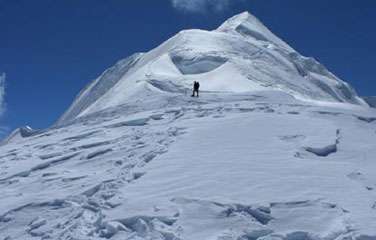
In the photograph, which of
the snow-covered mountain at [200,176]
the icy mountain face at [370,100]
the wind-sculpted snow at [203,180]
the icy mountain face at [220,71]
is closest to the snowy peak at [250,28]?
the icy mountain face at [220,71]

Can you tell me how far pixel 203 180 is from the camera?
17.0 metres

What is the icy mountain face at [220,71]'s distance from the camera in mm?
49906

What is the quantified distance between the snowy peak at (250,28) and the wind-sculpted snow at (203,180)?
Answer: 53110mm

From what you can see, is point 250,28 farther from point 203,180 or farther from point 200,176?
point 203,180

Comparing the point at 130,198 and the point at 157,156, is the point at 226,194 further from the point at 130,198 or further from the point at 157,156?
the point at 157,156

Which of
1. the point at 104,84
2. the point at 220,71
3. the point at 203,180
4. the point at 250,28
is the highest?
the point at 250,28

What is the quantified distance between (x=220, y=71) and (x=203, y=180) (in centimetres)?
3946

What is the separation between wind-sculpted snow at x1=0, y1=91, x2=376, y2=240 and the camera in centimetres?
1404

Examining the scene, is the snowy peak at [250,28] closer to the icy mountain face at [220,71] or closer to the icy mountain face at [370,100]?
the icy mountain face at [220,71]

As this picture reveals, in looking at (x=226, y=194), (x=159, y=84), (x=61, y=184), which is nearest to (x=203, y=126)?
(x=61, y=184)

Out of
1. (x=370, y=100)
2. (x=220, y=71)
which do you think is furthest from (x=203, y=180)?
(x=370, y=100)

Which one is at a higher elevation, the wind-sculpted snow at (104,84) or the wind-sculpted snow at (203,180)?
the wind-sculpted snow at (104,84)

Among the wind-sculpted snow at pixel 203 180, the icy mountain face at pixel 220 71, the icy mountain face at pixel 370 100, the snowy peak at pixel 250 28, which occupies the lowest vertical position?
the wind-sculpted snow at pixel 203 180

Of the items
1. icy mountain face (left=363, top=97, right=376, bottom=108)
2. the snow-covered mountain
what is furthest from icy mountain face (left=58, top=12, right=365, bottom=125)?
the snow-covered mountain
